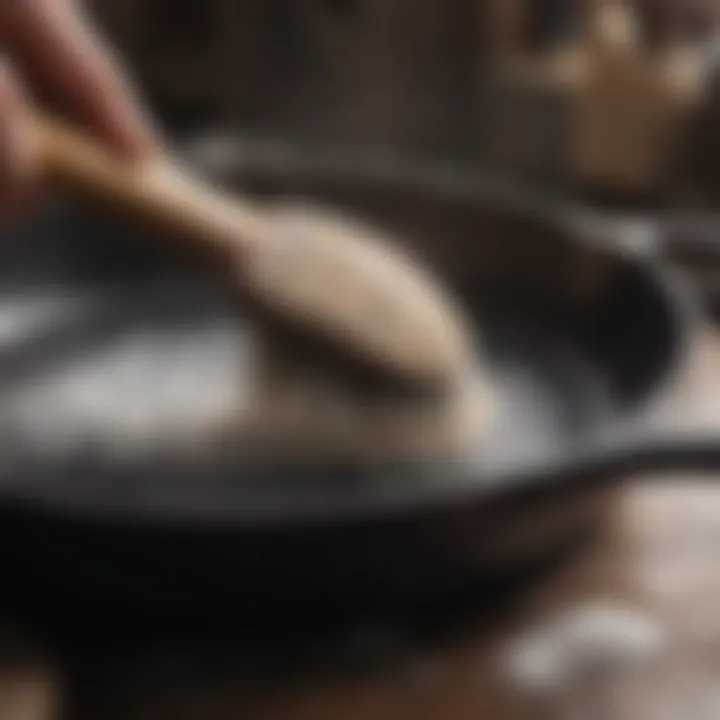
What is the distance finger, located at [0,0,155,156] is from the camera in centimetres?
55

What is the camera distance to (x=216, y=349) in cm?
65

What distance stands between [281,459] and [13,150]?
14 cm

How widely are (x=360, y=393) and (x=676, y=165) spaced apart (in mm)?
357

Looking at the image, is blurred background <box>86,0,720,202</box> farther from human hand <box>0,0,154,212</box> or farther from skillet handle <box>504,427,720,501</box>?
skillet handle <box>504,427,720,501</box>

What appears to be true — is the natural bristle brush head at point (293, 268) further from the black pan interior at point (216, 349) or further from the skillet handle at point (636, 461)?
the skillet handle at point (636, 461)

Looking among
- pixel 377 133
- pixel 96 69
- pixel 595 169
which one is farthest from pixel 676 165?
pixel 96 69

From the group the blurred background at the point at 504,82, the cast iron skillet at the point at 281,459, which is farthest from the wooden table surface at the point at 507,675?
the blurred background at the point at 504,82

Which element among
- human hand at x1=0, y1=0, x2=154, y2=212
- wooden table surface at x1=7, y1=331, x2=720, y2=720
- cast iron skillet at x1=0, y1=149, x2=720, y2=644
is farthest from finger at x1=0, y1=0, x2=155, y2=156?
wooden table surface at x1=7, y1=331, x2=720, y2=720

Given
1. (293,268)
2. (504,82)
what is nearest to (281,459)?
(293,268)

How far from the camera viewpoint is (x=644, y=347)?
1.95ft

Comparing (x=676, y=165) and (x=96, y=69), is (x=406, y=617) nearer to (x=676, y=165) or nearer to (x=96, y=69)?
(x=96, y=69)

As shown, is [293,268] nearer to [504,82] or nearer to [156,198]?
[156,198]

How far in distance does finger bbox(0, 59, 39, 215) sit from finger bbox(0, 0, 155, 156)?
0.14 ft

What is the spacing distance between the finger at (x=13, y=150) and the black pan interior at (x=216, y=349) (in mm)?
89
